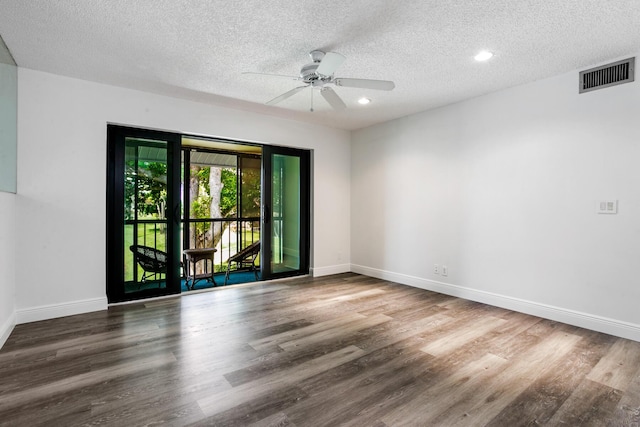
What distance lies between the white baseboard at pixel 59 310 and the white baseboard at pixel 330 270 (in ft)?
9.82

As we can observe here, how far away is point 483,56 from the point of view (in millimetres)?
2938

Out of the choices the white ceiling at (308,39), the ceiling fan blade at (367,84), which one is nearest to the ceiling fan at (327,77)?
the ceiling fan blade at (367,84)

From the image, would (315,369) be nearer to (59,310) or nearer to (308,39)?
(308,39)

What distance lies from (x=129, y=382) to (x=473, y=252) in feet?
12.6

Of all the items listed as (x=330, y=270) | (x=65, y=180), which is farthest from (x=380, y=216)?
(x=65, y=180)

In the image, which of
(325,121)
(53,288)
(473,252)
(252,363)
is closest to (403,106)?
(325,121)

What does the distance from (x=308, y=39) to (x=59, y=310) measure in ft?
12.3

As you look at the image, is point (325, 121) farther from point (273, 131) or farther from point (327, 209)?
point (327, 209)

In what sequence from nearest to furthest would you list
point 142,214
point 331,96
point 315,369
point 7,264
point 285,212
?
1. point 315,369
2. point 7,264
3. point 331,96
4. point 142,214
5. point 285,212

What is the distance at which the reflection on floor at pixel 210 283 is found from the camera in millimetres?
4004

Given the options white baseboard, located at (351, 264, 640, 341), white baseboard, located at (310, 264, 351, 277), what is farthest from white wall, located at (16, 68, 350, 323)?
white baseboard, located at (351, 264, 640, 341)

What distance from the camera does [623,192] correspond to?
2.94 m

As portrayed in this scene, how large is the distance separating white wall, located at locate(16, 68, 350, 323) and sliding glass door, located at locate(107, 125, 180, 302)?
154mm

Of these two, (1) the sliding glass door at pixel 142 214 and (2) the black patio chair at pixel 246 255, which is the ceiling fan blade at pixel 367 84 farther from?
(2) the black patio chair at pixel 246 255
